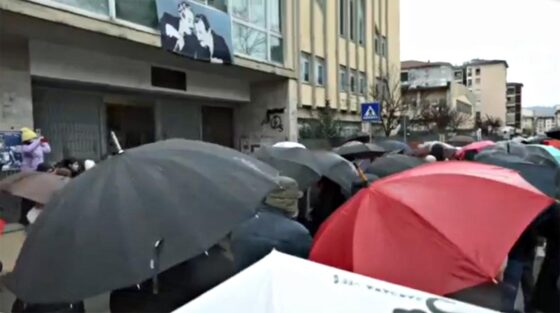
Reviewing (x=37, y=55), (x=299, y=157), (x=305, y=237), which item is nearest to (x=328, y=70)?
(x=37, y=55)

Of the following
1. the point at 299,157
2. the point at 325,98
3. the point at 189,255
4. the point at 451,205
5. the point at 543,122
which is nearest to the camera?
the point at 189,255

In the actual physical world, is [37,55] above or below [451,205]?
above

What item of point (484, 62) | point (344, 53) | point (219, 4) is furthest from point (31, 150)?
point (484, 62)

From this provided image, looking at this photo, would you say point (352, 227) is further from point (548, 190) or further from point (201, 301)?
point (548, 190)

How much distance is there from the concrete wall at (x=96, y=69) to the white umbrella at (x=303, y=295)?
1051 centimetres

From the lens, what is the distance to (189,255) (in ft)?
7.51

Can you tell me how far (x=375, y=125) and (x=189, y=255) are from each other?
28587 millimetres

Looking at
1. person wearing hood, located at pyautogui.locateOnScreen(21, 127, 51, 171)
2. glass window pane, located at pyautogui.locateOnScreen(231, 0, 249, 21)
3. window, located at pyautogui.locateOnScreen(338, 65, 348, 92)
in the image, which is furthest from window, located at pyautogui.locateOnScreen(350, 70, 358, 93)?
person wearing hood, located at pyautogui.locateOnScreen(21, 127, 51, 171)

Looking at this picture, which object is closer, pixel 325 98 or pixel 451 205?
pixel 451 205

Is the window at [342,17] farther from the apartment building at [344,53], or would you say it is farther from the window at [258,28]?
the window at [258,28]

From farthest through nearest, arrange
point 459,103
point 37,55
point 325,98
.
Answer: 1. point 459,103
2. point 325,98
3. point 37,55

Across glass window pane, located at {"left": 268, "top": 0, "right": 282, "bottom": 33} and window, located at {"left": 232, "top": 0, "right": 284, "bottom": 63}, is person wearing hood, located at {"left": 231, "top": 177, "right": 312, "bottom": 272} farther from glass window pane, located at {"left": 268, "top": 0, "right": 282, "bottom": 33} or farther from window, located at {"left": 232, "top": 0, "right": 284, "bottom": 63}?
glass window pane, located at {"left": 268, "top": 0, "right": 282, "bottom": 33}

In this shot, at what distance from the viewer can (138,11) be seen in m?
11.5

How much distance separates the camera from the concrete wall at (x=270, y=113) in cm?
1791
